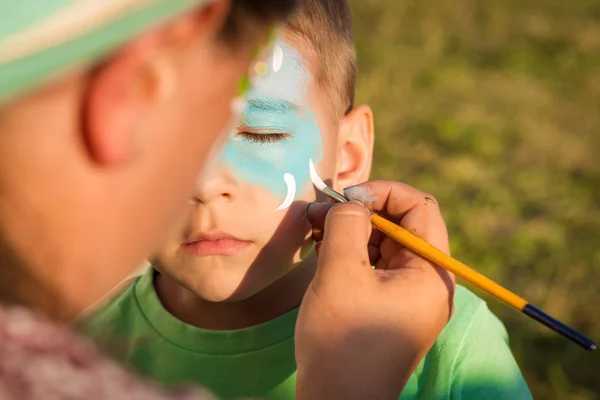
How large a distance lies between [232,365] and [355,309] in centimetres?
51

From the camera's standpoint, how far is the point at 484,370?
1502 mm

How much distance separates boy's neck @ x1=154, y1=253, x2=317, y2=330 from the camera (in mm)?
1663

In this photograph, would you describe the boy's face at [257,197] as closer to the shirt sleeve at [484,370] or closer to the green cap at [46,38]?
the shirt sleeve at [484,370]

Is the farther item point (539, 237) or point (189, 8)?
point (539, 237)

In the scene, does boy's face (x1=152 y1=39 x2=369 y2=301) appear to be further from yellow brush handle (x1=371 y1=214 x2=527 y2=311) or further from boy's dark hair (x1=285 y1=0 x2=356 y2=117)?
yellow brush handle (x1=371 y1=214 x2=527 y2=311)

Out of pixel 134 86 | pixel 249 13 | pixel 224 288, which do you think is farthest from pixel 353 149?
pixel 134 86

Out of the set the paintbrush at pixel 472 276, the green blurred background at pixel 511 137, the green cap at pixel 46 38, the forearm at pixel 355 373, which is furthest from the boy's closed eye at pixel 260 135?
the green blurred background at pixel 511 137

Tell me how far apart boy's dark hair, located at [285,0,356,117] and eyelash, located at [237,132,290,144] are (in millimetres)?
132

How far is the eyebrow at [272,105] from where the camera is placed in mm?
1494

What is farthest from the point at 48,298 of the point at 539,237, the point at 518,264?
the point at 539,237

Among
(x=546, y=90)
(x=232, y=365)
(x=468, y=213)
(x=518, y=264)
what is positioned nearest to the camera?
(x=232, y=365)

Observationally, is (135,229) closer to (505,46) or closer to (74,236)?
(74,236)

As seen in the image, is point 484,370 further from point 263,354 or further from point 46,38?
point 46,38

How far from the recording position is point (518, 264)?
3.16 m
